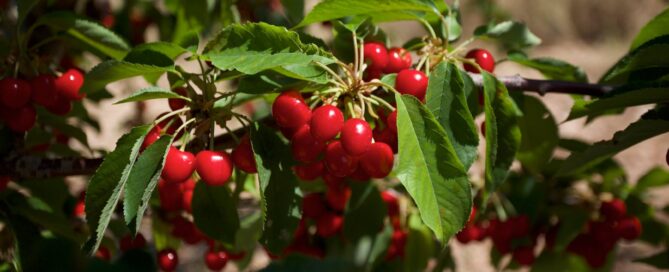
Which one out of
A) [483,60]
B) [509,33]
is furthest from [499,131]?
[509,33]

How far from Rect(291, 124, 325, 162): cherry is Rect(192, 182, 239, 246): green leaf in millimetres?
305

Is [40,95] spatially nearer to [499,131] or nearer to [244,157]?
[244,157]

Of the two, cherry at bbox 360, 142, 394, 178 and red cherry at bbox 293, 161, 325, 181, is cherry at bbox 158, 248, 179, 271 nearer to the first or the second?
red cherry at bbox 293, 161, 325, 181

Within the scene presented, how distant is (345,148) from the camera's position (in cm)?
99

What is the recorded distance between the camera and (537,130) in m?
1.51

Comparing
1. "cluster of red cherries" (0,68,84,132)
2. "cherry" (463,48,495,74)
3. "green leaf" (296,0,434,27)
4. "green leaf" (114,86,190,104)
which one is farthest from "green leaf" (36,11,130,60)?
"cherry" (463,48,495,74)

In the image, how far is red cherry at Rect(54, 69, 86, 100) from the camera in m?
1.28

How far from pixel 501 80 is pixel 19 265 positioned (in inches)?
36.7

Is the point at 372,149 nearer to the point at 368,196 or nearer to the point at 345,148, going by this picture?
the point at 345,148

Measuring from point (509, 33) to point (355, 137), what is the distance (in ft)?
1.75

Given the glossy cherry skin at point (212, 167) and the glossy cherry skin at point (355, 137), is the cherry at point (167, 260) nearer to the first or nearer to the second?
the glossy cherry skin at point (212, 167)

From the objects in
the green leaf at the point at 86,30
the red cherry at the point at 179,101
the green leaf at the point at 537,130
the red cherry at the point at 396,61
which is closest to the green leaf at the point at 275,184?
the red cherry at the point at 179,101

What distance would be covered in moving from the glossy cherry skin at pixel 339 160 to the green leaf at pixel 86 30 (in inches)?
21.3

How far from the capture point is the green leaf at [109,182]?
98 cm
